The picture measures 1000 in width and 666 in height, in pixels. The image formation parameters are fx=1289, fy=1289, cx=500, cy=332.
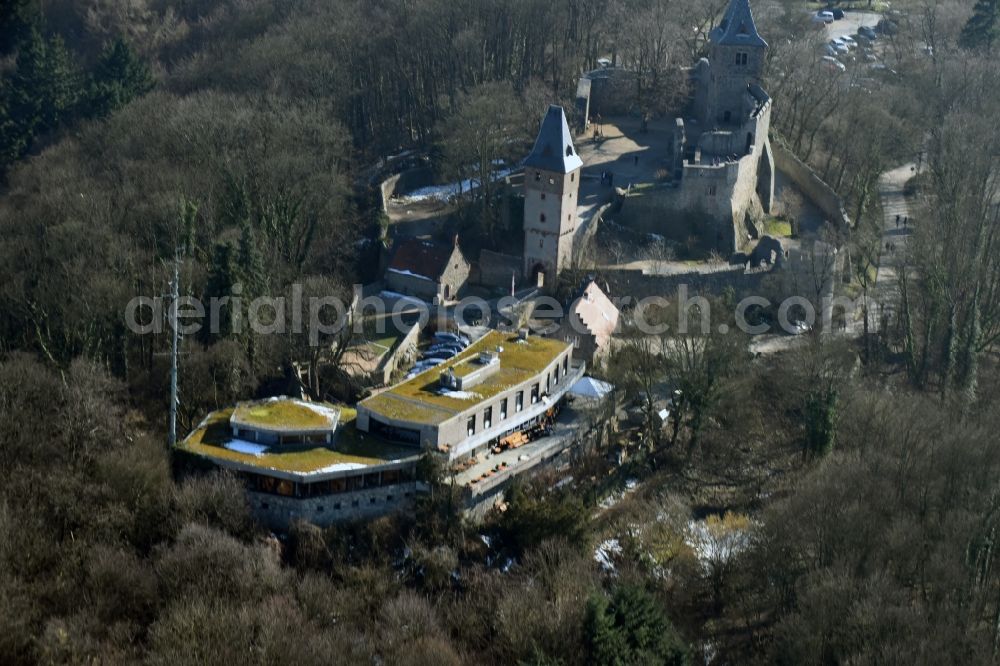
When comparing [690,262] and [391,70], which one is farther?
[391,70]

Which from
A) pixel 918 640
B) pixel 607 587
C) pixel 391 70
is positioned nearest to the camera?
pixel 918 640

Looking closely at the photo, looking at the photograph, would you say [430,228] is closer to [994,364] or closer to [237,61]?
[237,61]

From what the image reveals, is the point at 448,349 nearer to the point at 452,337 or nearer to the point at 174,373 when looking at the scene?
the point at 452,337

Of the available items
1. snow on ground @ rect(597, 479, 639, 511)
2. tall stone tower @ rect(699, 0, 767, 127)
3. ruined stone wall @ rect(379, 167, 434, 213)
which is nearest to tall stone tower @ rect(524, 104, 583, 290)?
ruined stone wall @ rect(379, 167, 434, 213)

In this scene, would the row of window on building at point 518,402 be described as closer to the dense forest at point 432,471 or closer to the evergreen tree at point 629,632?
the dense forest at point 432,471

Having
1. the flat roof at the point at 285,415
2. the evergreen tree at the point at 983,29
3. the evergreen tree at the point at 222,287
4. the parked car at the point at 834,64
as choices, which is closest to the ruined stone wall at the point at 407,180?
the evergreen tree at the point at 222,287

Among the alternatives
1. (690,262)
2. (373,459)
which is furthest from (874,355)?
(373,459)

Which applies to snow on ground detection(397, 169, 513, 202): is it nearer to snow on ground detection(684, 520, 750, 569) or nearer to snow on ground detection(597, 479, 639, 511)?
snow on ground detection(597, 479, 639, 511)
